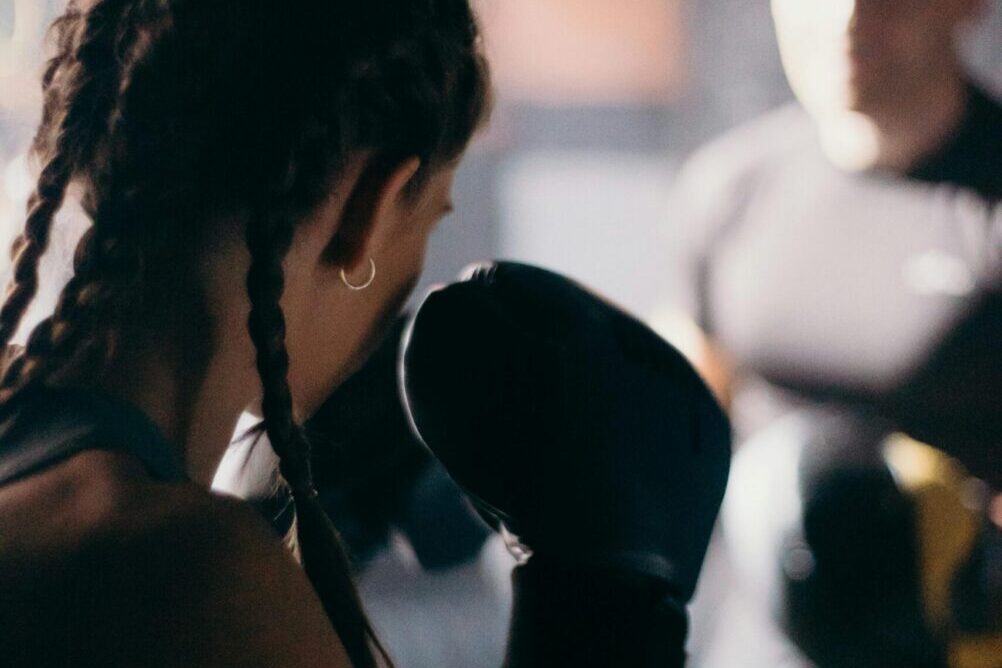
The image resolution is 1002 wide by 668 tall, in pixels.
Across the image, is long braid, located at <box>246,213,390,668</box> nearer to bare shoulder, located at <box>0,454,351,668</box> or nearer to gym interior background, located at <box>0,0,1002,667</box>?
bare shoulder, located at <box>0,454,351,668</box>

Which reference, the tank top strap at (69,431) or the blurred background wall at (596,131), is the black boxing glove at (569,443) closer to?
the tank top strap at (69,431)

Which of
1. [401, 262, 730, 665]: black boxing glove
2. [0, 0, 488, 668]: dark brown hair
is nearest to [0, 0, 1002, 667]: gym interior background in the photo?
[401, 262, 730, 665]: black boxing glove

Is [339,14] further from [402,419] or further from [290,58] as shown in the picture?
[402,419]

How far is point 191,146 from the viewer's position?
0.54m

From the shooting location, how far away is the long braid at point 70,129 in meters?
0.56

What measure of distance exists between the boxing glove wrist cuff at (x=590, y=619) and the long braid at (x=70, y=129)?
0.33 metres

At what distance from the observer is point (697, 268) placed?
4.96 feet

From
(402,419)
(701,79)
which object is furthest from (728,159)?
(701,79)

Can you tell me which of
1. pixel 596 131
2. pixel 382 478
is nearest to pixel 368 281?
pixel 382 478

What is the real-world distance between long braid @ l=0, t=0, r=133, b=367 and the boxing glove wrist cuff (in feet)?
1.07

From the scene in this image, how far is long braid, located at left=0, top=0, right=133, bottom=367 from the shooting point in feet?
1.83

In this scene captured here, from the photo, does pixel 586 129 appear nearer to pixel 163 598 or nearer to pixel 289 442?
pixel 289 442

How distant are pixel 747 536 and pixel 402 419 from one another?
0.40 metres

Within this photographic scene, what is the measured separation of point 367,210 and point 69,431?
20 cm
